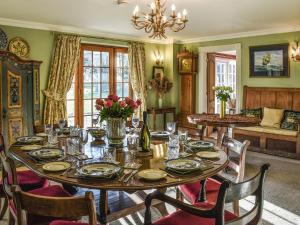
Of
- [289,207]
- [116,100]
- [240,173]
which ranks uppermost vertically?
[116,100]

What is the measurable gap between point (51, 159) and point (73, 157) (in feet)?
0.54

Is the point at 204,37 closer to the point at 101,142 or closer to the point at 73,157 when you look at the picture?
the point at 101,142

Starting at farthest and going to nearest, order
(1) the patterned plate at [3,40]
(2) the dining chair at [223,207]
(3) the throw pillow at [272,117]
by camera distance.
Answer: (3) the throw pillow at [272,117]
(1) the patterned plate at [3,40]
(2) the dining chair at [223,207]

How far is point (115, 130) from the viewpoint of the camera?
267 centimetres

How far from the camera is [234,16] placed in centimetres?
498

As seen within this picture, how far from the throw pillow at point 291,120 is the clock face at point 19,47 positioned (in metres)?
4.97

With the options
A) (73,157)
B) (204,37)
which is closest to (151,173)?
(73,157)

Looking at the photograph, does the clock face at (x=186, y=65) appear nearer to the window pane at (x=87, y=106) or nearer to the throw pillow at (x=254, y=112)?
the throw pillow at (x=254, y=112)

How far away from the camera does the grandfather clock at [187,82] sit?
24.3ft

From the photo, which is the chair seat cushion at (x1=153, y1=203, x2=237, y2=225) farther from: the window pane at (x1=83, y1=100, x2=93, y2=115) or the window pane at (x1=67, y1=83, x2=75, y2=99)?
the window pane at (x1=83, y1=100, x2=93, y2=115)

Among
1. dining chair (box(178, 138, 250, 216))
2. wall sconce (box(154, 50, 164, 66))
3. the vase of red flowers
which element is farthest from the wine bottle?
wall sconce (box(154, 50, 164, 66))

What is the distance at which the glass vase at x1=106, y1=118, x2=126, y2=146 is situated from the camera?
104 inches

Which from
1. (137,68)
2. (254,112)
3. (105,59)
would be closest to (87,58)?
(105,59)

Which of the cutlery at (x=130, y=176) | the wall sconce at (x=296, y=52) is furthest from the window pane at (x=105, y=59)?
the cutlery at (x=130, y=176)
